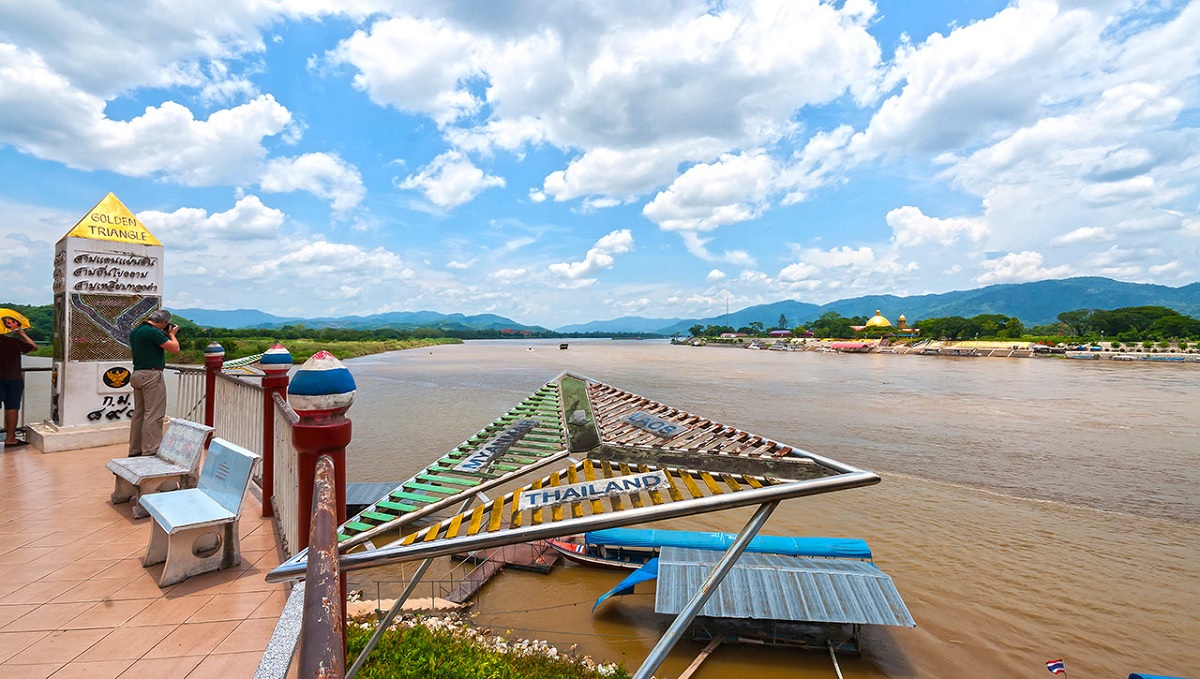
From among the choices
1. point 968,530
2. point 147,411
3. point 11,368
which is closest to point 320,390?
point 147,411

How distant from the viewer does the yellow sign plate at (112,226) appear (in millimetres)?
8203

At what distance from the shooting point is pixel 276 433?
5055mm

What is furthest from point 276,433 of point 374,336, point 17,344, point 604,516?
point 374,336

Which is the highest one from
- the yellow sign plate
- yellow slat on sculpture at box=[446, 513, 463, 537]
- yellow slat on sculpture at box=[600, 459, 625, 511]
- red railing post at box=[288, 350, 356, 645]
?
the yellow sign plate

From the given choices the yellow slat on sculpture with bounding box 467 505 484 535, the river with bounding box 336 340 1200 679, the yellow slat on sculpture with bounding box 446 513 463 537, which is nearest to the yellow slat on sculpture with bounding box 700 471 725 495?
the yellow slat on sculpture with bounding box 467 505 484 535

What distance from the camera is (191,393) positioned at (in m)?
8.48

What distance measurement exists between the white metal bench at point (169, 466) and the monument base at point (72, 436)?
11.9 feet

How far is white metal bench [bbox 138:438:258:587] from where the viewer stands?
4.07 metres

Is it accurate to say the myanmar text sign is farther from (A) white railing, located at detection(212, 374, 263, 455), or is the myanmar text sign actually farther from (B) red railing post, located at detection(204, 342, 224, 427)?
(B) red railing post, located at detection(204, 342, 224, 427)

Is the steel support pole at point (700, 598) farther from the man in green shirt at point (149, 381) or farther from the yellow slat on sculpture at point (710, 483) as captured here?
the man in green shirt at point (149, 381)

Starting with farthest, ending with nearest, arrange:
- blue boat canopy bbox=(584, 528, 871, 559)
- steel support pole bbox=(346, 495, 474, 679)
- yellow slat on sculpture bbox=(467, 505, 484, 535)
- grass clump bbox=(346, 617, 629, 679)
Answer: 1. blue boat canopy bbox=(584, 528, 871, 559)
2. grass clump bbox=(346, 617, 629, 679)
3. steel support pole bbox=(346, 495, 474, 679)
4. yellow slat on sculpture bbox=(467, 505, 484, 535)

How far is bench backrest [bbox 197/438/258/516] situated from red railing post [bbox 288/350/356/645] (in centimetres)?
178

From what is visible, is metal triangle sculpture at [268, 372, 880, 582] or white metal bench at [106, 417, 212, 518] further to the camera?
white metal bench at [106, 417, 212, 518]

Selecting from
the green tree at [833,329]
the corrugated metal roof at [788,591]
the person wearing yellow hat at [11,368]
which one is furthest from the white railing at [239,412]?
the green tree at [833,329]
